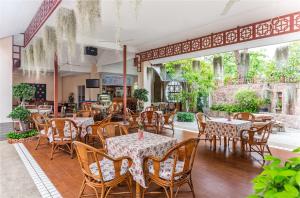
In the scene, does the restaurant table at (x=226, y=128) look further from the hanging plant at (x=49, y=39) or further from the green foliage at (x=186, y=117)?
the green foliage at (x=186, y=117)

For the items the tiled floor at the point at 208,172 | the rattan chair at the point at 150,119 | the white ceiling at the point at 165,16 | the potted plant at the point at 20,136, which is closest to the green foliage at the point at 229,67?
the white ceiling at the point at 165,16

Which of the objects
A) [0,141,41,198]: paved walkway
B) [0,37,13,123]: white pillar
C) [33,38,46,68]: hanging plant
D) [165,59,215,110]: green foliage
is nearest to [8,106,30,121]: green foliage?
[0,37,13,123]: white pillar

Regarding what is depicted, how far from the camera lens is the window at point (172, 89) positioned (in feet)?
44.6

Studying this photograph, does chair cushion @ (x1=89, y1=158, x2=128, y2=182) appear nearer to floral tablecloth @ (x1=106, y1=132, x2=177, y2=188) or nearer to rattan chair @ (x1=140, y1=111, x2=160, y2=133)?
floral tablecloth @ (x1=106, y1=132, x2=177, y2=188)

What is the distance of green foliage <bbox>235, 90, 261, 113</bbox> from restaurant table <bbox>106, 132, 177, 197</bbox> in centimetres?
813

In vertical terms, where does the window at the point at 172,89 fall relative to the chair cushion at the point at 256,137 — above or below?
above

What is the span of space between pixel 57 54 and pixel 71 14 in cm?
158

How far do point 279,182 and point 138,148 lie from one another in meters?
1.73

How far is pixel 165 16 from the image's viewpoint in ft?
14.5

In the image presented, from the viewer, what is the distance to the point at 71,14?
365cm

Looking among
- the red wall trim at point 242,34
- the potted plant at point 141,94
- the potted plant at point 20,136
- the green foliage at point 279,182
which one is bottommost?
the potted plant at point 20,136

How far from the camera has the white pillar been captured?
20.0 ft

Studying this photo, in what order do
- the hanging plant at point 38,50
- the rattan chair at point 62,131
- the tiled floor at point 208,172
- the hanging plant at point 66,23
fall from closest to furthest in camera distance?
the tiled floor at point 208,172 → the hanging plant at point 66,23 → the rattan chair at point 62,131 → the hanging plant at point 38,50

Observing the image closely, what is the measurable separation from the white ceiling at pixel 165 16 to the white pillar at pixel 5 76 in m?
0.56
